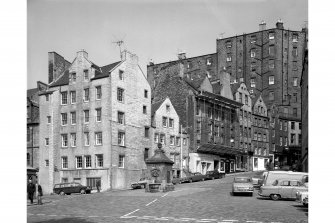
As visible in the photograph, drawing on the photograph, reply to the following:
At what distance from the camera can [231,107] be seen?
19266 millimetres

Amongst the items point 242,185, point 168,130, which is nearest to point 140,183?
point 168,130

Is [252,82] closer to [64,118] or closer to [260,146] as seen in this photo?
[260,146]

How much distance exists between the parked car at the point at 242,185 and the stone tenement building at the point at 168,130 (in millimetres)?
2241

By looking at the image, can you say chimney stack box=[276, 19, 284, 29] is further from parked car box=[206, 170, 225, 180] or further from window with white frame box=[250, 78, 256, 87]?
parked car box=[206, 170, 225, 180]

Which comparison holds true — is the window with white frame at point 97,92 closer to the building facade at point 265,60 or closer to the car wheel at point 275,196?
the building facade at point 265,60

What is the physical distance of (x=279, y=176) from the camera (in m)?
13.0

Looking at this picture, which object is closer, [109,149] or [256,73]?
[256,73]

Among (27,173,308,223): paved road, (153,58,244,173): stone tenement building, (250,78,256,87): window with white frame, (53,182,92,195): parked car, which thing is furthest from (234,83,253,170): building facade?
(53,182,92,195): parked car

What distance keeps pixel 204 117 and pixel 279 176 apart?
6002 millimetres

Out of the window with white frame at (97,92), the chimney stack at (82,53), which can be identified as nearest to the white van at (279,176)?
the chimney stack at (82,53)

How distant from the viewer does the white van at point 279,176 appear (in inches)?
466
